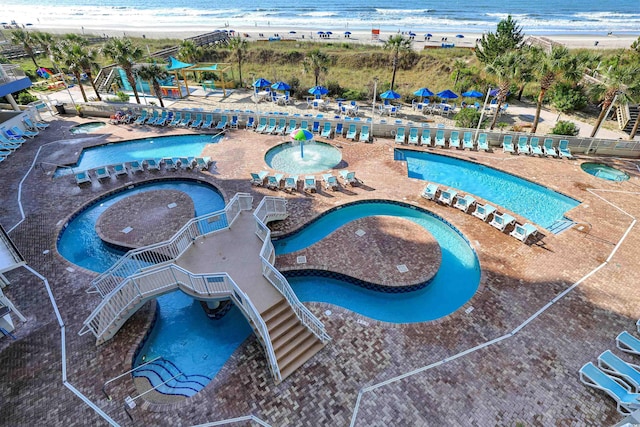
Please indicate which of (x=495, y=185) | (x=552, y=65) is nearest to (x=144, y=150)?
(x=495, y=185)

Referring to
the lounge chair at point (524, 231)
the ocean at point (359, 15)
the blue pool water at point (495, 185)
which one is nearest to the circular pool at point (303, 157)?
the blue pool water at point (495, 185)

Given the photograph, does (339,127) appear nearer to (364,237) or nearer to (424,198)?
(424,198)

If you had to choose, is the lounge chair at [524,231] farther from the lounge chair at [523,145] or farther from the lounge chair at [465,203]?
the lounge chair at [523,145]

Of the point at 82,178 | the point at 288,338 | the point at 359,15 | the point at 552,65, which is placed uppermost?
the point at 359,15

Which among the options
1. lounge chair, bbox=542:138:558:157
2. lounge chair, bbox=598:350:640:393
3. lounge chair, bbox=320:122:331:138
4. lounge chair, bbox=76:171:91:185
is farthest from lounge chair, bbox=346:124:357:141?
lounge chair, bbox=598:350:640:393

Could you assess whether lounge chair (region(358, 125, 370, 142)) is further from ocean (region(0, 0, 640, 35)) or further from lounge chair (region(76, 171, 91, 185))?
ocean (region(0, 0, 640, 35))

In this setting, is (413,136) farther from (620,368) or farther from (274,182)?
(620,368)
